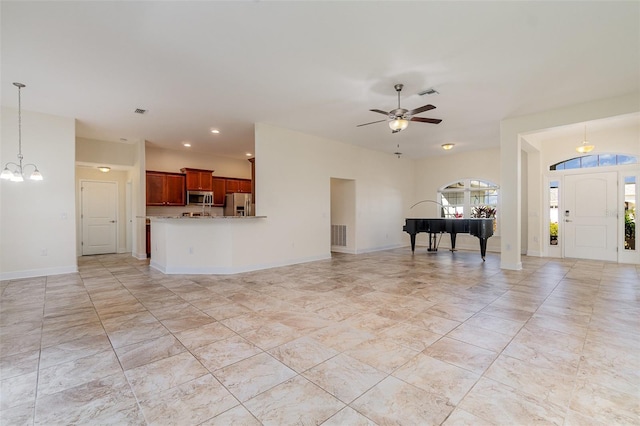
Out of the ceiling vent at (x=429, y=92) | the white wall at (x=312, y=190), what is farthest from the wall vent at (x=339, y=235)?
the ceiling vent at (x=429, y=92)

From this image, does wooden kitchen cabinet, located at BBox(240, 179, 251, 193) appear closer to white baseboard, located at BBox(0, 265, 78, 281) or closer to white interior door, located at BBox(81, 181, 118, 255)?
white interior door, located at BBox(81, 181, 118, 255)

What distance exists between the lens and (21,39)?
2830 mm

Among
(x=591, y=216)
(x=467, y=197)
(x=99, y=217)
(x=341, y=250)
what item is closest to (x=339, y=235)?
(x=341, y=250)

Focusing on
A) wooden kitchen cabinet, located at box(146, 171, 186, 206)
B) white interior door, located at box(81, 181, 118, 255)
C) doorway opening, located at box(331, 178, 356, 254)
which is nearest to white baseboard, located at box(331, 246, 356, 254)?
doorway opening, located at box(331, 178, 356, 254)

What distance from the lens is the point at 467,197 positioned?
28.4ft

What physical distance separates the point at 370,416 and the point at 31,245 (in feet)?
20.6

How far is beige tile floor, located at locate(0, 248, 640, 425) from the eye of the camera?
62.0 inches

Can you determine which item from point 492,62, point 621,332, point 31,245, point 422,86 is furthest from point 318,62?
point 31,245

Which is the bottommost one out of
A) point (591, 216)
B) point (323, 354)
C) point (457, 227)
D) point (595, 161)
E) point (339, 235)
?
point (323, 354)

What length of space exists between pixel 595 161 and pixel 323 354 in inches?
301

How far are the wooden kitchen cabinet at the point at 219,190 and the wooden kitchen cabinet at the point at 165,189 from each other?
2.77 feet

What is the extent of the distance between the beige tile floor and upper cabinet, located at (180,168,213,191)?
158 inches

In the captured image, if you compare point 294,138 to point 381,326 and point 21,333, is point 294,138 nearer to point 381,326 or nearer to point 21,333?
point 381,326

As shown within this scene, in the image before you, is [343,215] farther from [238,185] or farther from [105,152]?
[105,152]
